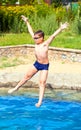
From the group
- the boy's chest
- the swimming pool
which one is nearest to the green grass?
the swimming pool

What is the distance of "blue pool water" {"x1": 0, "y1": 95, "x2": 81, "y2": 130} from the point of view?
31.2 ft

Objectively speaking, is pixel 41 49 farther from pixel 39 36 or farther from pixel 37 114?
pixel 37 114

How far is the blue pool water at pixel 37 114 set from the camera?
952 centimetres

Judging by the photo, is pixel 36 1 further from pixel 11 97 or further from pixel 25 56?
pixel 11 97

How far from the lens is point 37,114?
10.5 meters

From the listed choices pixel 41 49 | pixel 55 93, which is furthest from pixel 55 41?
pixel 41 49

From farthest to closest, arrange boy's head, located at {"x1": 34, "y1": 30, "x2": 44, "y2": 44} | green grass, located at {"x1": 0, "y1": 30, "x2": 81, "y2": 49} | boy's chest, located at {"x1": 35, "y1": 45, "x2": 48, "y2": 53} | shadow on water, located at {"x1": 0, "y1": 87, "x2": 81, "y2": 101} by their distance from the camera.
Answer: green grass, located at {"x1": 0, "y1": 30, "x2": 81, "y2": 49} → shadow on water, located at {"x1": 0, "y1": 87, "x2": 81, "y2": 101} → boy's chest, located at {"x1": 35, "y1": 45, "x2": 48, "y2": 53} → boy's head, located at {"x1": 34, "y1": 30, "x2": 44, "y2": 44}

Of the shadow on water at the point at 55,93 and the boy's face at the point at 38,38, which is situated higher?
the boy's face at the point at 38,38

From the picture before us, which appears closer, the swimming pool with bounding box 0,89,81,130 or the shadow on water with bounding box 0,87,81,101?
the swimming pool with bounding box 0,89,81,130

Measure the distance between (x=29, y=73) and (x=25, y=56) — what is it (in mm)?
6152

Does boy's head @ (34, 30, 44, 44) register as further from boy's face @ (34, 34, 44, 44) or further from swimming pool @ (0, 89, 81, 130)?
swimming pool @ (0, 89, 81, 130)

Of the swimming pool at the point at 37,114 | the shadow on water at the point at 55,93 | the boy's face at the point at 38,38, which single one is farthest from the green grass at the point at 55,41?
the boy's face at the point at 38,38

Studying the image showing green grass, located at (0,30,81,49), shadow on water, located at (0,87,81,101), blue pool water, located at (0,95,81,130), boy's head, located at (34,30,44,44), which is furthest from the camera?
green grass, located at (0,30,81,49)

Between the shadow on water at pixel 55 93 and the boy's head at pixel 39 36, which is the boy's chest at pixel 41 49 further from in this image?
the shadow on water at pixel 55 93
